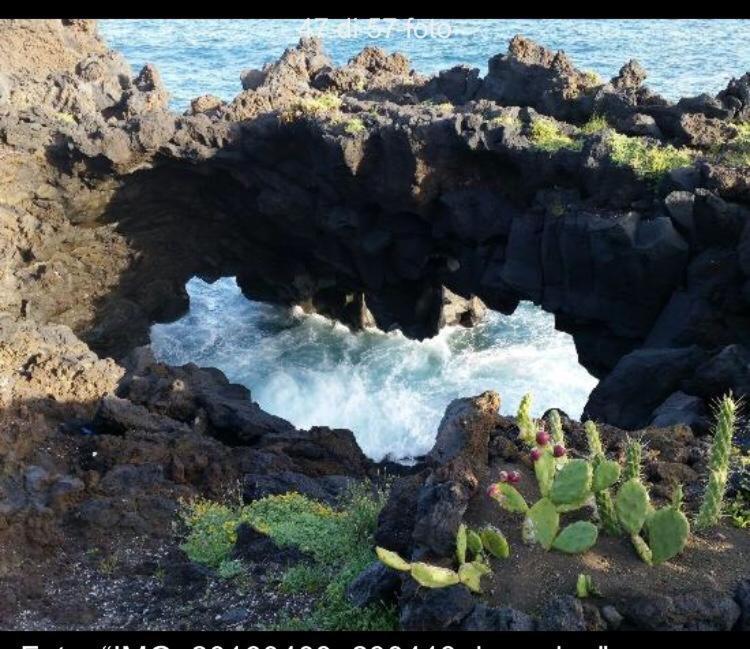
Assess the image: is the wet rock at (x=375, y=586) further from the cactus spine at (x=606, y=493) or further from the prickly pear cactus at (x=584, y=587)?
the cactus spine at (x=606, y=493)

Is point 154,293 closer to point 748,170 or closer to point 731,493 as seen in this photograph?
point 748,170

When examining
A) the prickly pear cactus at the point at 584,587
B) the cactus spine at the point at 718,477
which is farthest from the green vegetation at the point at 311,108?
the prickly pear cactus at the point at 584,587

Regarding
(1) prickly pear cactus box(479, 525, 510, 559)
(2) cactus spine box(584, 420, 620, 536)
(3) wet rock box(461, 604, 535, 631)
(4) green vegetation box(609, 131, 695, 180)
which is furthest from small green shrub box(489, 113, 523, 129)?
(3) wet rock box(461, 604, 535, 631)

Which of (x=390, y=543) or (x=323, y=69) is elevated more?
(x=323, y=69)

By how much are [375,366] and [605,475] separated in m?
21.1

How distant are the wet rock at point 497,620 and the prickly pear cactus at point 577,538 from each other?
98 centimetres

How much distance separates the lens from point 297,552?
11.4 metres

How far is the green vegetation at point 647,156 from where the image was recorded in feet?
63.3

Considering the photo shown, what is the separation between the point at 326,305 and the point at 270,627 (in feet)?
73.6

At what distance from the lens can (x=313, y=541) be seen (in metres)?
11.6

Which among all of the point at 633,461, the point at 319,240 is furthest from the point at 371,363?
the point at 633,461

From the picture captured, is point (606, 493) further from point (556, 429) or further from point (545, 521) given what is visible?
point (556, 429)

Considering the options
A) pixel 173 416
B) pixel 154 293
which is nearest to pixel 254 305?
pixel 154 293

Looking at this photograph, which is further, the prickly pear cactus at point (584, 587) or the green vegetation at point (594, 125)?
the green vegetation at point (594, 125)
